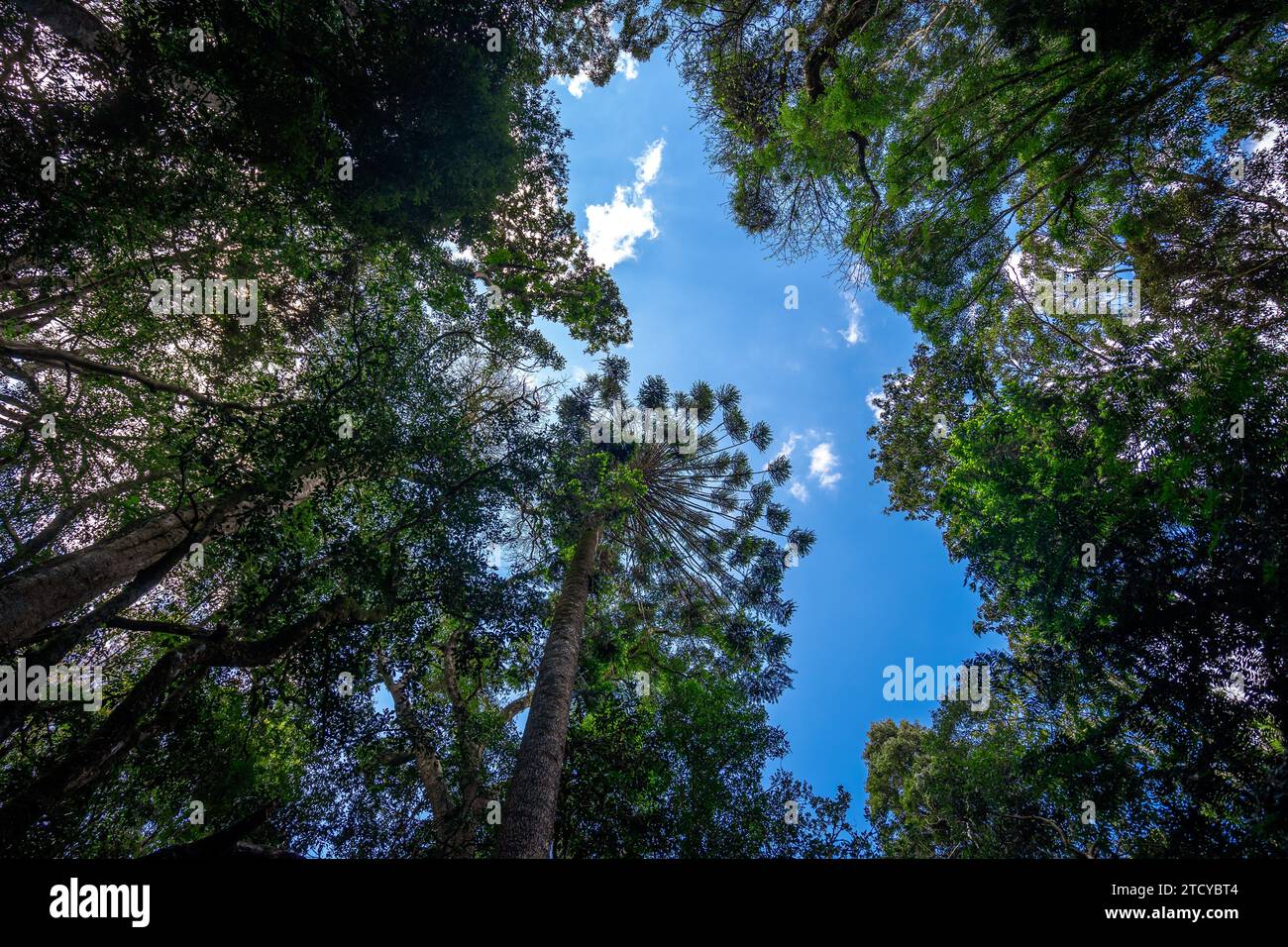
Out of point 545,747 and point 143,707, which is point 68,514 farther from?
point 545,747

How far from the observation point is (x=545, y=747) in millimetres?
6098

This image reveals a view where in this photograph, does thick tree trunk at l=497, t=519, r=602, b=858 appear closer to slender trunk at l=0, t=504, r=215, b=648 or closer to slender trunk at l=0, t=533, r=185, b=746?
slender trunk at l=0, t=533, r=185, b=746

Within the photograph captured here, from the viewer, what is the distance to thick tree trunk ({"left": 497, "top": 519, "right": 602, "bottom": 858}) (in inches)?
205

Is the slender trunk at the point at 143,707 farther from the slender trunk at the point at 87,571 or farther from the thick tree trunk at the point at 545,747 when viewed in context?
the thick tree trunk at the point at 545,747

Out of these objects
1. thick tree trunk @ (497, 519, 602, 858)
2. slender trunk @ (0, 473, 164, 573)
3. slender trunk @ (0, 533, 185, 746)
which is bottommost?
thick tree trunk @ (497, 519, 602, 858)

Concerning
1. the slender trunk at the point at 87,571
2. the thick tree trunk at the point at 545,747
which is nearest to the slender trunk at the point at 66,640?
the slender trunk at the point at 87,571

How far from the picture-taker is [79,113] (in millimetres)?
5656

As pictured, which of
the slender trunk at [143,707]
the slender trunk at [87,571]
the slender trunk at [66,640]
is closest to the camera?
the slender trunk at [143,707]

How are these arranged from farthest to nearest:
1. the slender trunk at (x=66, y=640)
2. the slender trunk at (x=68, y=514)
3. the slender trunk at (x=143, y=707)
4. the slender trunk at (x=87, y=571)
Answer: the slender trunk at (x=68, y=514)
the slender trunk at (x=87, y=571)
the slender trunk at (x=66, y=640)
the slender trunk at (x=143, y=707)

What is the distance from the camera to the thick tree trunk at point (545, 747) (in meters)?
5.20

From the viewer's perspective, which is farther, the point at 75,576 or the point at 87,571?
the point at 87,571

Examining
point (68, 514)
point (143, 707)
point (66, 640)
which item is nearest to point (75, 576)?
point (66, 640)

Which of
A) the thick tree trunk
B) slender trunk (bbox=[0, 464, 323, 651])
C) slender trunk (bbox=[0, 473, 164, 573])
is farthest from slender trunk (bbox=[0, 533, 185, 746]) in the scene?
slender trunk (bbox=[0, 473, 164, 573])
